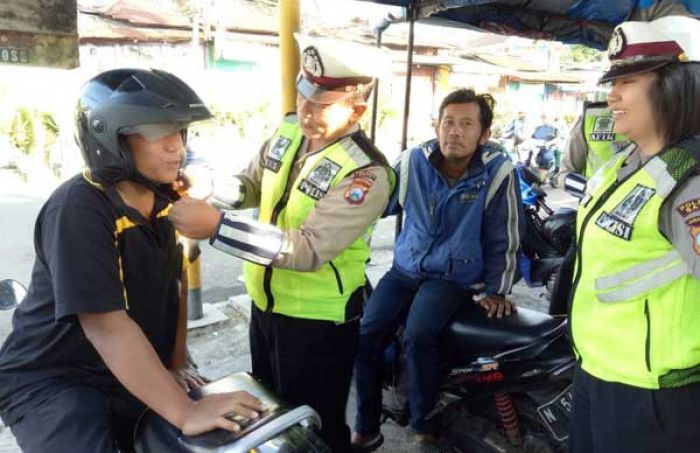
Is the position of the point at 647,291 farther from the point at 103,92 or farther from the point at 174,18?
the point at 174,18

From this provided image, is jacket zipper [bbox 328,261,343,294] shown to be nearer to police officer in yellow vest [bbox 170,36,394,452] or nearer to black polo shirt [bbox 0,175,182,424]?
police officer in yellow vest [bbox 170,36,394,452]

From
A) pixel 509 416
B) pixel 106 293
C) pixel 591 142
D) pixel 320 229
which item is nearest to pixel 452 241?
pixel 509 416

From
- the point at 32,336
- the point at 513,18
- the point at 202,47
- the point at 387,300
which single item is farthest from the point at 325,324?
the point at 202,47

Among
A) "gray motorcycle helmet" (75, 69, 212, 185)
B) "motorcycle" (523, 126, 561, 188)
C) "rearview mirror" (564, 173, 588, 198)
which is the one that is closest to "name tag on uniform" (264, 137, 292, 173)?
"gray motorcycle helmet" (75, 69, 212, 185)

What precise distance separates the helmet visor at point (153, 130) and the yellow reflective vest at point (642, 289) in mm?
1301

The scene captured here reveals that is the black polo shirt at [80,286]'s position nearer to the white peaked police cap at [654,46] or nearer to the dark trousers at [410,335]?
the dark trousers at [410,335]

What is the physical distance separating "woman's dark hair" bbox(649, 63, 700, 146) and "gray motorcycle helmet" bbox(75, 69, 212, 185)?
4.37 ft

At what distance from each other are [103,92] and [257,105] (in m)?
14.3

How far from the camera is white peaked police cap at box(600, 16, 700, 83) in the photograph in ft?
5.50

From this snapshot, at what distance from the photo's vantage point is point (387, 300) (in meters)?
2.92

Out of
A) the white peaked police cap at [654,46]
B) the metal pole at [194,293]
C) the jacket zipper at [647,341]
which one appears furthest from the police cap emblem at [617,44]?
the metal pole at [194,293]

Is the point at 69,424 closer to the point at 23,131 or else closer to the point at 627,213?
the point at 627,213

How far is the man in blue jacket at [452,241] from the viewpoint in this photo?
2.84 meters

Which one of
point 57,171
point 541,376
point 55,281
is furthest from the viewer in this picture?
point 57,171
